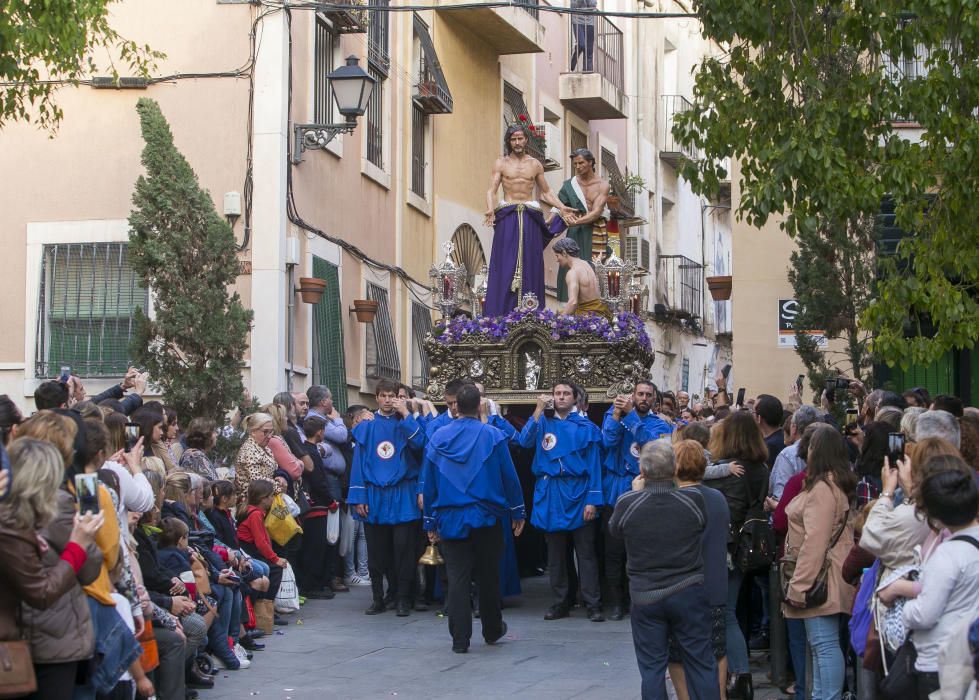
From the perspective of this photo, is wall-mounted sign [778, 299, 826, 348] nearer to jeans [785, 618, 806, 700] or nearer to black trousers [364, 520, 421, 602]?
black trousers [364, 520, 421, 602]

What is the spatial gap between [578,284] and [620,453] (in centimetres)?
353

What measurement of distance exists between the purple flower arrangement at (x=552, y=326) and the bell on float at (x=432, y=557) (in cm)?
328

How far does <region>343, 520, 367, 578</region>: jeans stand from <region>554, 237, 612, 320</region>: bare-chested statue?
3084 millimetres

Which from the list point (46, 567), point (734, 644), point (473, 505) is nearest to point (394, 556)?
point (473, 505)

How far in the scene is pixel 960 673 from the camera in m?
6.50

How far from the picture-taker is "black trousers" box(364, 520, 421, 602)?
45.6 feet

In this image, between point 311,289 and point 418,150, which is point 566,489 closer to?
point 311,289

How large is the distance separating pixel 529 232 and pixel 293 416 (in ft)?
12.9

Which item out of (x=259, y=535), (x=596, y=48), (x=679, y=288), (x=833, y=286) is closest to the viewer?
(x=259, y=535)

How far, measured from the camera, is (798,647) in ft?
32.1

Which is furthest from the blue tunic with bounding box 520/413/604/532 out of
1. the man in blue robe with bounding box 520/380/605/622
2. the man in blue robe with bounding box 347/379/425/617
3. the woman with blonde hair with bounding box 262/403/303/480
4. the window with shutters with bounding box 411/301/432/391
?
the window with shutters with bounding box 411/301/432/391

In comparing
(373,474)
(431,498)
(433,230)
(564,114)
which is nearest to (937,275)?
(431,498)

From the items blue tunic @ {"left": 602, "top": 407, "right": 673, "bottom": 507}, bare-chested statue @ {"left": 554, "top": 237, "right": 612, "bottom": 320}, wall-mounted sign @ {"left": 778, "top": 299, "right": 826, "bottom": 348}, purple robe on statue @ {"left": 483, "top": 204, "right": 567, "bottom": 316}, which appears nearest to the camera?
blue tunic @ {"left": 602, "top": 407, "right": 673, "bottom": 507}

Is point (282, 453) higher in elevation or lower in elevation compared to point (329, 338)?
lower
